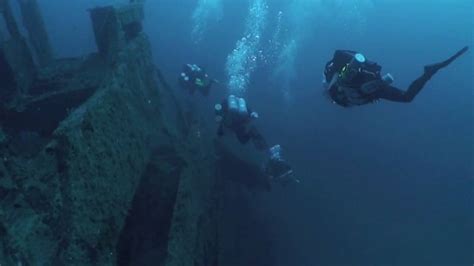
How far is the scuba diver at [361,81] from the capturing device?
4988 mm

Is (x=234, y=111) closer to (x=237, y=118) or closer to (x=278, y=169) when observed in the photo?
(x=237, y=118)

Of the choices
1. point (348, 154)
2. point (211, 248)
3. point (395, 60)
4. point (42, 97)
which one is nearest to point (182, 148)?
point (211, 248)

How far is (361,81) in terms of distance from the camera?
5074mm

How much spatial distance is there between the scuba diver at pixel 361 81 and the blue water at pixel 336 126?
6.14 m

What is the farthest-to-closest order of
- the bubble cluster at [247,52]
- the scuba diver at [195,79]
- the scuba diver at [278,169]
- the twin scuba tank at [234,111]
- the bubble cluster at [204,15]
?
the bubble cluster at [204,15] < the bubble cluster at [247,52] < the scuba diver at [195,79] < the scuba diver at [278,169] < the twin scuba tank at [234,111]

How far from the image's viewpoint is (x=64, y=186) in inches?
117

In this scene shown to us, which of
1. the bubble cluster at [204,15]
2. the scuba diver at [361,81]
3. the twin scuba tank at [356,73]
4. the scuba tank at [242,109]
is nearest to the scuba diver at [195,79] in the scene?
the scuba tank at [242,109]

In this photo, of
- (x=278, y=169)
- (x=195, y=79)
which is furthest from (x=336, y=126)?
(x=195, y=79)

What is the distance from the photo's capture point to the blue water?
12461 millimetres

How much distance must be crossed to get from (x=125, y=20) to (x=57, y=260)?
399 centimetres

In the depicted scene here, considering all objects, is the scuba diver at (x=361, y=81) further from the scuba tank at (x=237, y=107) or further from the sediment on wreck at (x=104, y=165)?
the scuba tank at (x=237, y=107)

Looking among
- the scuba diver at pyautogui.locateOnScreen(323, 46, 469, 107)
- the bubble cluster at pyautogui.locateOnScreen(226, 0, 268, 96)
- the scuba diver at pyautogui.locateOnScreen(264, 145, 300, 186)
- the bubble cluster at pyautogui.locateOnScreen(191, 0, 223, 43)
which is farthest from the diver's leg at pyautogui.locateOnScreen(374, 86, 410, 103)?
the bubble cluster at pyautogui.locateOnScreen(191, 0, 223, 43)

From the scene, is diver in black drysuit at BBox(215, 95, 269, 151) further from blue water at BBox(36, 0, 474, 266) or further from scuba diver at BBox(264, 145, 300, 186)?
blue water at BBox(36, 0, 474, 266)

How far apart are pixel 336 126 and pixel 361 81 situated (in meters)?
12.2
